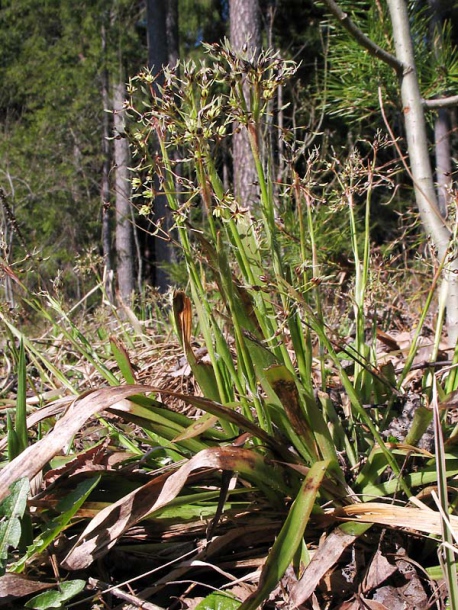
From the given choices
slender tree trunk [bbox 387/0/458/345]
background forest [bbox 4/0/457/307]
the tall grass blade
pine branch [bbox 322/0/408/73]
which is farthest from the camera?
background forest [bbox 4/0/457/307]

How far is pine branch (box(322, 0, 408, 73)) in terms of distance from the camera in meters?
1.31

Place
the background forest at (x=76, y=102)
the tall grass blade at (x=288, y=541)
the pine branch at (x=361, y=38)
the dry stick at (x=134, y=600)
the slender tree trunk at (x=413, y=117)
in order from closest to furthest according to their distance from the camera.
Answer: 1. the tall grass blade at (x=288, y=541)
2. the dry stick at (x=134, y=600)
3. the pine branch at (x=361, y=38)
4. the slender tree trunk at (x=413, y=117)
5. the background forest at (x=76, y=102)

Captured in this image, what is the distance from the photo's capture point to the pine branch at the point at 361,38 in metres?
1.31

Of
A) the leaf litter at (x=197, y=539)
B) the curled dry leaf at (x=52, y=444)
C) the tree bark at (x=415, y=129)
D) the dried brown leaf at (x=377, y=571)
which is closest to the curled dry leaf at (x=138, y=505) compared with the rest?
the leaf litter at (x=197, y=539)

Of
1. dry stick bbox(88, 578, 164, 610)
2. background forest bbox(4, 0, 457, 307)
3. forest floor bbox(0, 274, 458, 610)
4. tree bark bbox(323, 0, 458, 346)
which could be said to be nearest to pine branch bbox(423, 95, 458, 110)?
tree bark bbox(323, 0, 458, 346)

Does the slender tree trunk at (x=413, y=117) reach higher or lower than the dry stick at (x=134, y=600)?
higher

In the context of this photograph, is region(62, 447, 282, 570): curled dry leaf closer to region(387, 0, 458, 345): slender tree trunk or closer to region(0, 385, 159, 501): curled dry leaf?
region(0, 385, 159, 501): curled dry leaf

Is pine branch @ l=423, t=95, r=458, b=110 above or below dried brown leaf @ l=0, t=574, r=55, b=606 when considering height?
above

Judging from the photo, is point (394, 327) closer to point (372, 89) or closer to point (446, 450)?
point (372, 89)

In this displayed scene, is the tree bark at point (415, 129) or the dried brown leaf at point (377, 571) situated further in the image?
the tree bark at point (415, 129)

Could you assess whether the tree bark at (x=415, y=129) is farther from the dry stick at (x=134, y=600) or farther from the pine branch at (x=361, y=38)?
the dry stick at (x=134, y=600)

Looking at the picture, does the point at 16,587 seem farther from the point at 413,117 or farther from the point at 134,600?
the point at 413,117

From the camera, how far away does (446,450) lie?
1.04 metres

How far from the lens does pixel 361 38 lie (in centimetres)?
143
